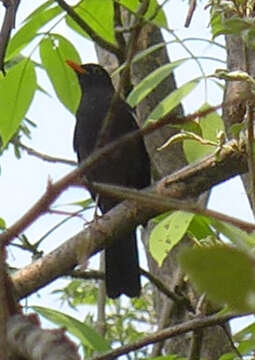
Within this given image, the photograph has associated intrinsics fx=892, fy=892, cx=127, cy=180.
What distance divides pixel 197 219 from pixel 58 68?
416mm

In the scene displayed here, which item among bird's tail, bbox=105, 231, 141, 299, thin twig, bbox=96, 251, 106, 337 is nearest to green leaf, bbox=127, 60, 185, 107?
thin twig, bbox=96, 251, 106, 337

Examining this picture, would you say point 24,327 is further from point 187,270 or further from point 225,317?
point 225,317

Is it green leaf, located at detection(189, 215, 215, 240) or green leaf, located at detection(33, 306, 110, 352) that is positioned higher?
green leaf, located at detection(189, 215, 215, 240)

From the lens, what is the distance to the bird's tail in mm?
3287

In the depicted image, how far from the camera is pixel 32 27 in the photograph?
1.59m

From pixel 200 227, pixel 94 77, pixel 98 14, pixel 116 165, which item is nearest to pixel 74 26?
pixel 98 14

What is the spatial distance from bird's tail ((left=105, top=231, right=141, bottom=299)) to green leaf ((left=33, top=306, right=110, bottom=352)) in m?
1.84

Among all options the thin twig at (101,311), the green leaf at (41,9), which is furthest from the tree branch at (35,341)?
the thin twig at (101,311)

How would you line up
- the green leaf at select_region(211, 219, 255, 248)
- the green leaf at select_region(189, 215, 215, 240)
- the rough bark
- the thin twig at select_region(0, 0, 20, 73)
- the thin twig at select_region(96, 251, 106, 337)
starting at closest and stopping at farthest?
the green leaf at select_region(211, 219, 255, 248) < the thin twig at select_region(0, 0, 20, 73) < the green leaf at select_region(189, 215, 215, 240) < the rough bark < the thin twig at select_region(96, 251, 106, 337)

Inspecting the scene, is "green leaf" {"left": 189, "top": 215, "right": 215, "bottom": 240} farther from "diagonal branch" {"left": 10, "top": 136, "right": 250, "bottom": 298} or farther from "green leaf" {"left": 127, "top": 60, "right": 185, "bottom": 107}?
"green leaf" {"left": 127, "top": 60, "right": 185, "bottom": 107}

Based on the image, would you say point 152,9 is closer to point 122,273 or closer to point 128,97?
point 128,97

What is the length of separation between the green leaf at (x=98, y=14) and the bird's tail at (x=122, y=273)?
1.68 meters

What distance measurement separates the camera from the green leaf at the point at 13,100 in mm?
1545

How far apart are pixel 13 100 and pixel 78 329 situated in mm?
438
